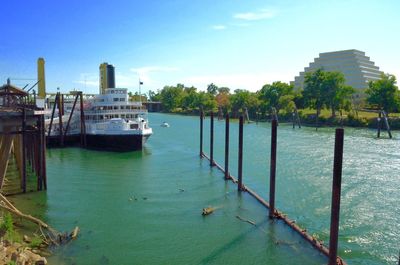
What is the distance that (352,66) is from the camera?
416ft

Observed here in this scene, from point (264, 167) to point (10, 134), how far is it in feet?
77.1

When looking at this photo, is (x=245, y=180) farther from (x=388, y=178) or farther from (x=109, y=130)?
(x=109, y=130)

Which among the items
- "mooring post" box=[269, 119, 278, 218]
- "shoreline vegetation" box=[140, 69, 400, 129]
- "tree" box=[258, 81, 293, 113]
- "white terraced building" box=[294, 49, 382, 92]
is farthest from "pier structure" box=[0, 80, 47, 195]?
"white terraced building" box=[294, 49, 382, 92]

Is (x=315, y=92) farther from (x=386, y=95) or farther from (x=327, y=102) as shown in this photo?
(x=386, y=95)

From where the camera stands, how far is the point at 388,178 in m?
30.7

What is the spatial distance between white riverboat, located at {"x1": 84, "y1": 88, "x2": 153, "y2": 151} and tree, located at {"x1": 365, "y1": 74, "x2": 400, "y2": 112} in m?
56.8

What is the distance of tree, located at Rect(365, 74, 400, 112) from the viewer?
81625 mm


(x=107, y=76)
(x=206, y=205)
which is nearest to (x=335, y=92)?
(x=107, y=76)

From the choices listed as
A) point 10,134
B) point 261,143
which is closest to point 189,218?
point 10,134

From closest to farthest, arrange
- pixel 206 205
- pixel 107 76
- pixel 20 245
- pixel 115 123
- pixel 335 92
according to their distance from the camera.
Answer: pixel 20 245 → pixel 206 205 → pixel 115 123 → pixel 107 76 → pixel 335 92

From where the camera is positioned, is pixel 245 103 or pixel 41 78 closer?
pixel 41 78

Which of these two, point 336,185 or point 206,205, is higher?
point 336,185

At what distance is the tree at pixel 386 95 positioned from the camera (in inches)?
3214

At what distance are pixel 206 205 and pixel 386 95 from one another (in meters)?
73.3
